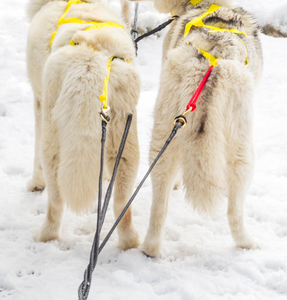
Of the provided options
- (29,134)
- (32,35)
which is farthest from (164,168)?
(29,134)

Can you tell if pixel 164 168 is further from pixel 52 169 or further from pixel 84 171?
pixel 52 169

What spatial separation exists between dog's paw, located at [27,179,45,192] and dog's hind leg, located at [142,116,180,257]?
4.44 ft

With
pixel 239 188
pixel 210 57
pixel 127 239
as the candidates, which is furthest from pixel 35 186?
pixel 210 57

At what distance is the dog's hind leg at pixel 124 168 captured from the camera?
7.26 ft

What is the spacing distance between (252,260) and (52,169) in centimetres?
146

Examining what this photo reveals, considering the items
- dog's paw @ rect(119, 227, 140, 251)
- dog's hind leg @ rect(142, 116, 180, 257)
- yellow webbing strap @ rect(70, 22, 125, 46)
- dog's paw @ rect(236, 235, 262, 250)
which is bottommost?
dog's paw @ rect(119, 227, 140, 251)

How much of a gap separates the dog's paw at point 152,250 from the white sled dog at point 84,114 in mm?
127

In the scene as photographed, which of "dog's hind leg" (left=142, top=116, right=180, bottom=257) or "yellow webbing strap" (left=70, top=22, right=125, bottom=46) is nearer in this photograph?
"dog's hind leg" (left=142, top=116, right=180, bottom=257)

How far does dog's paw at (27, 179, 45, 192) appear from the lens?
3332 millimetres

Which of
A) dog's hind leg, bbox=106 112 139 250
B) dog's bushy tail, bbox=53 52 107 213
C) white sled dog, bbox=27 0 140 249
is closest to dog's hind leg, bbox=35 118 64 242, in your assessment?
white sled dog, bbox=27 0 140 249

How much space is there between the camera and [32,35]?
2.96m

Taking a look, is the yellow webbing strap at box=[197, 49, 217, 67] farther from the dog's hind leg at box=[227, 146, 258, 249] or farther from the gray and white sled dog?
the dog's hind leg at box=[227, 146, 258, 249]

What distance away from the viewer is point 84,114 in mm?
2006

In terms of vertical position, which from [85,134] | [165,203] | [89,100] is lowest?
[165,203]
